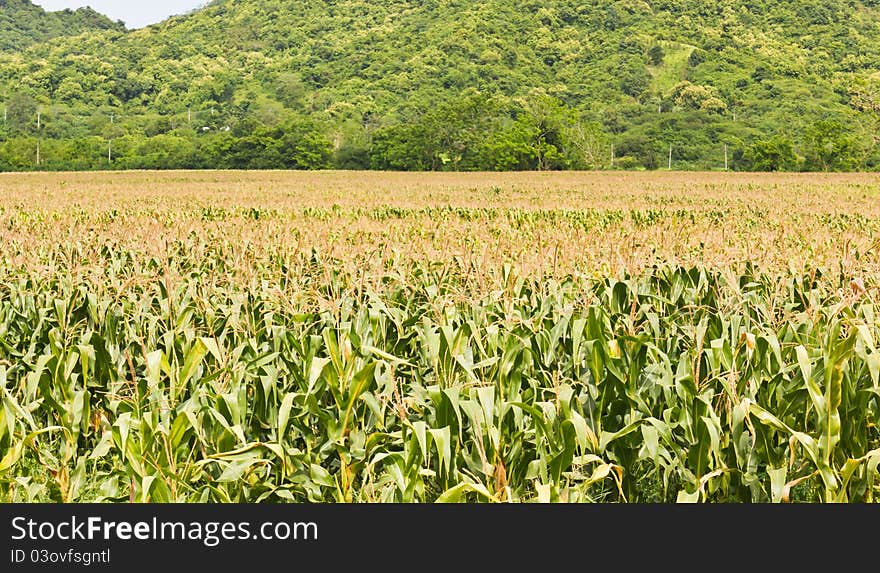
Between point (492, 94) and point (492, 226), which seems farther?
point (492, 94)

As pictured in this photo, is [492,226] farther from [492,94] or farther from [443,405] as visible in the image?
[492,94]

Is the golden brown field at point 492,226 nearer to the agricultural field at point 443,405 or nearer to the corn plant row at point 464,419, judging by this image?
the agricultural field at point 443,405

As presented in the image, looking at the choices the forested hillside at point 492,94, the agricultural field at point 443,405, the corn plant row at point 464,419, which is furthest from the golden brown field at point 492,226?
the forested hillside at point 492,94

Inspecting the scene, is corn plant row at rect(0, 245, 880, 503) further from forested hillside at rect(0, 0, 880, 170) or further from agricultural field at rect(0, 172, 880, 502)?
forested hillside at rect(0, 0, 880, 170)

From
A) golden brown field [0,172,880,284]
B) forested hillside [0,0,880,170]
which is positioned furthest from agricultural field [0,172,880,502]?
forested hillside [0,0,880,170]

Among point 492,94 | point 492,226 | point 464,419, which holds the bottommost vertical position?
point 464,419

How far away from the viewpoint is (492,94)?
162500 millimetres

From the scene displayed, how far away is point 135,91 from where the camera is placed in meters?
173

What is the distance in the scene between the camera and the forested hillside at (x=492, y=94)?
362ft

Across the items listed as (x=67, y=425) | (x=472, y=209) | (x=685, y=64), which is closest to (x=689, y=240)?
(x=67, y=425)

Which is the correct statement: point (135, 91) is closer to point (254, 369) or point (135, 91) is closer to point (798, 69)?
point (798, 69)

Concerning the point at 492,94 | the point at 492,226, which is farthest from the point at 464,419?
the point at 492,94

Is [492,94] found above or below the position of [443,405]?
above

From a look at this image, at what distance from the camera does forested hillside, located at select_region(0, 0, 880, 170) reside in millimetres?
110312
